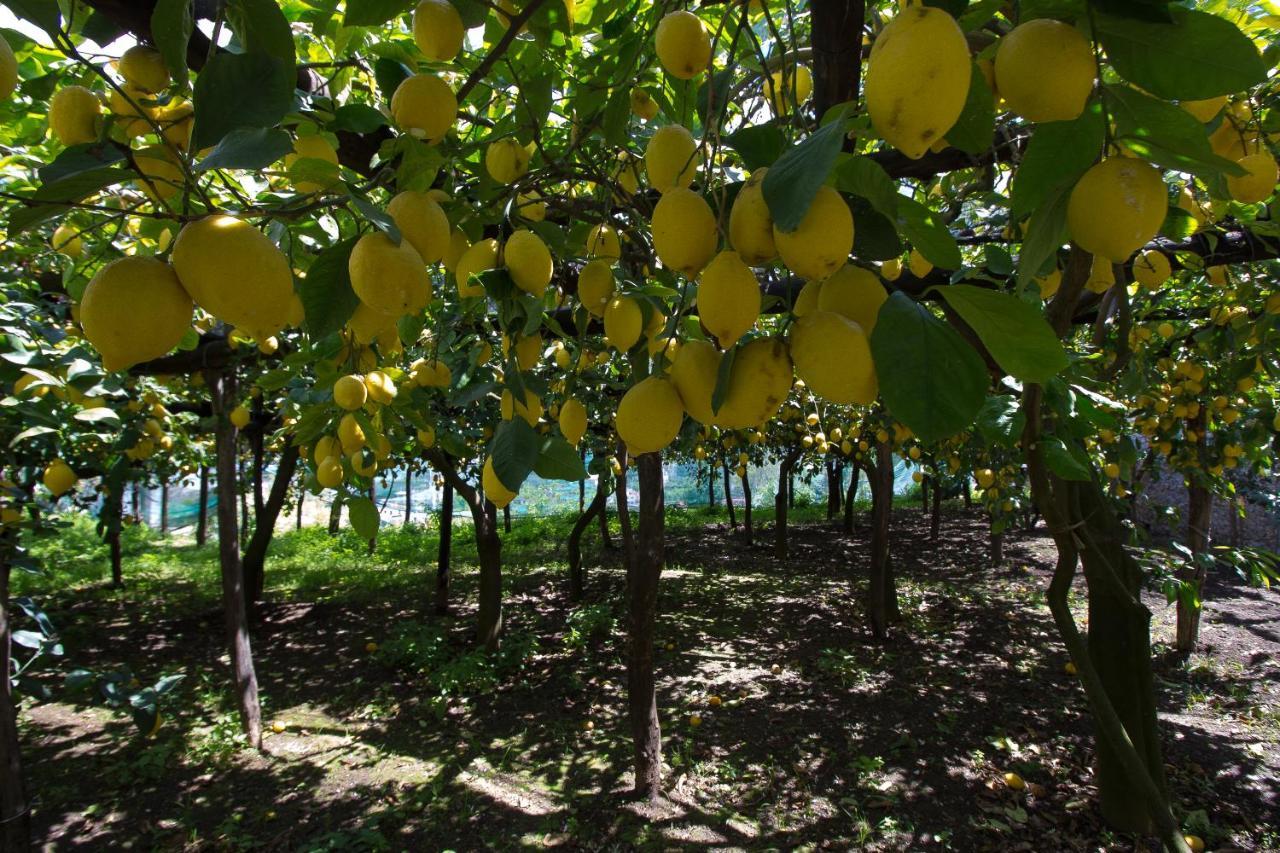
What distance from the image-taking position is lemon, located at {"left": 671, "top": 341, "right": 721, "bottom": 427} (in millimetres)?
767

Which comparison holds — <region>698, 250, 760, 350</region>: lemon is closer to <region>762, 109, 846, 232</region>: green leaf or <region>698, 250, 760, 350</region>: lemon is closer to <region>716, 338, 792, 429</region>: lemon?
<region>716, 338, 792, 429</region>: lemon

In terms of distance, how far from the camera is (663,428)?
79 cm

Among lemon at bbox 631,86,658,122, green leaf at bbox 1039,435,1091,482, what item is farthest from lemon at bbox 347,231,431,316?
green leaf at bbox 1039,435,1091,482

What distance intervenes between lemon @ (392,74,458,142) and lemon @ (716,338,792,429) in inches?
20.5

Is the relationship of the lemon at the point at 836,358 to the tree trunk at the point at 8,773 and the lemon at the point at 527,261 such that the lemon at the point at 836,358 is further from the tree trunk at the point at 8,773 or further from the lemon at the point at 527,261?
the tree trunk at the point at 8,773

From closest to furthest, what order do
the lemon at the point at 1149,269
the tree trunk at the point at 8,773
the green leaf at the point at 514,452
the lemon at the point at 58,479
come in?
1. the green leaf at the point at 514,452
2. the lemon at the point at 1149,269
3. the tree trunk at the point at 8,773
4. the lemon at the point at 58,479

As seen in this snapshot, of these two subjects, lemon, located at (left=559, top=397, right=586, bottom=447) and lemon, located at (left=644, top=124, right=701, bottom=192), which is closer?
lemon, located at (left=644, top=124, right=701, bottom=192)

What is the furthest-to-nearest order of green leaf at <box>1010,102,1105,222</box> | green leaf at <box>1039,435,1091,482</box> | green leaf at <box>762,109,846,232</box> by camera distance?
green leaf at <box>1039,435,1091,482</box>
green leaf at <box>1010,102,1105,222</box>
green leaf at <box>762,109,846,232</box>

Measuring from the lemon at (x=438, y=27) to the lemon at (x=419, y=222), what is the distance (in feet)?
0.88

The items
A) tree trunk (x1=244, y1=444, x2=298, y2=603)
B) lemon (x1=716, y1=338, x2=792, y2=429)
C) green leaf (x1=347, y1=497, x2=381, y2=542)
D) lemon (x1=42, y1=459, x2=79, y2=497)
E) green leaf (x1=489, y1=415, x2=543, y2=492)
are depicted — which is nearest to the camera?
lemon (x1=716, y1=338, x2=792, y2=429)

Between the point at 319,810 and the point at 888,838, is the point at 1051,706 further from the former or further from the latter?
the point at 319,810

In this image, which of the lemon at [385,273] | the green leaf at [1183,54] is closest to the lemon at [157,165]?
the lemon at [385,273]

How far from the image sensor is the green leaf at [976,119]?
62 centimetres

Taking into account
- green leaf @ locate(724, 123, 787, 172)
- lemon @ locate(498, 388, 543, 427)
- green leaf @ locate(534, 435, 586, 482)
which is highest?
green leaf @ locate(724, 123, 787, 172)
